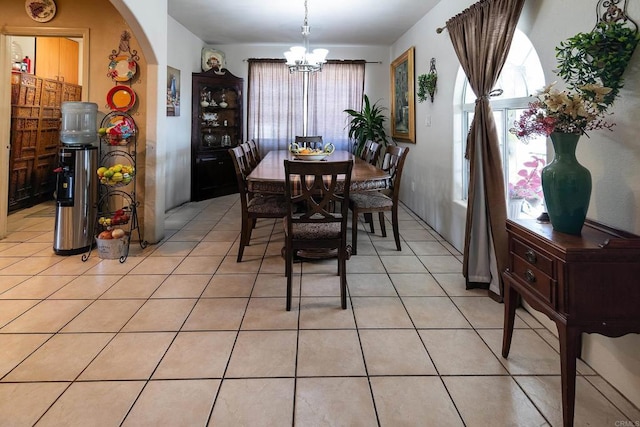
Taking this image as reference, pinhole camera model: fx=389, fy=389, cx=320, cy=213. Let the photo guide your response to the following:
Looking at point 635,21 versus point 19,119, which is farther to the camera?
point 19,119

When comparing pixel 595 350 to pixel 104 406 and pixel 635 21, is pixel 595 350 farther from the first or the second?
pixel 104 406

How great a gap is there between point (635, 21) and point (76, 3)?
4156 mm

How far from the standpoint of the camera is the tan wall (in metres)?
3.54

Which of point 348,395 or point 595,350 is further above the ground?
point 595,350

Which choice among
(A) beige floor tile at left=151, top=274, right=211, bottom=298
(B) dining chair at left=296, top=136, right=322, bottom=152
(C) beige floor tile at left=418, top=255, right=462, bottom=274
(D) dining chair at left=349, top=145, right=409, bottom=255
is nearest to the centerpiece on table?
(C) beige floor tile at left=418, top=255, right=462, bottom=274

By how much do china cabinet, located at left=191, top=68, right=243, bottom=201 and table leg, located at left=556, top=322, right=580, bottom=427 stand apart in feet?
17.8

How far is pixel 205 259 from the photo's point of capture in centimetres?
336

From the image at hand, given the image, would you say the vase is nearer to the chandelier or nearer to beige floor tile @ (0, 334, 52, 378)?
beige floor tile @ (0, 334, 52, 378)

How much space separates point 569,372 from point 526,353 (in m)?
0.59

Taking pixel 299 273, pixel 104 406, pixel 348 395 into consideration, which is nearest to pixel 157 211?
pixel 299 273

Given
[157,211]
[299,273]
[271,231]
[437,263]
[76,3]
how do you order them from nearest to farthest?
[299,273]
[437,263]
[76,3]
[157,211]
[271,231]

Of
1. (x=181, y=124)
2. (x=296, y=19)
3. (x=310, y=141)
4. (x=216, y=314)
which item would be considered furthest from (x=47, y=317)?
(x=296, y=19)

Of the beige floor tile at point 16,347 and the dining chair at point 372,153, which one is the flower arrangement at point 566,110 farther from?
the dining chair at point 372,153

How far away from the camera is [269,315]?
234 centimetres
